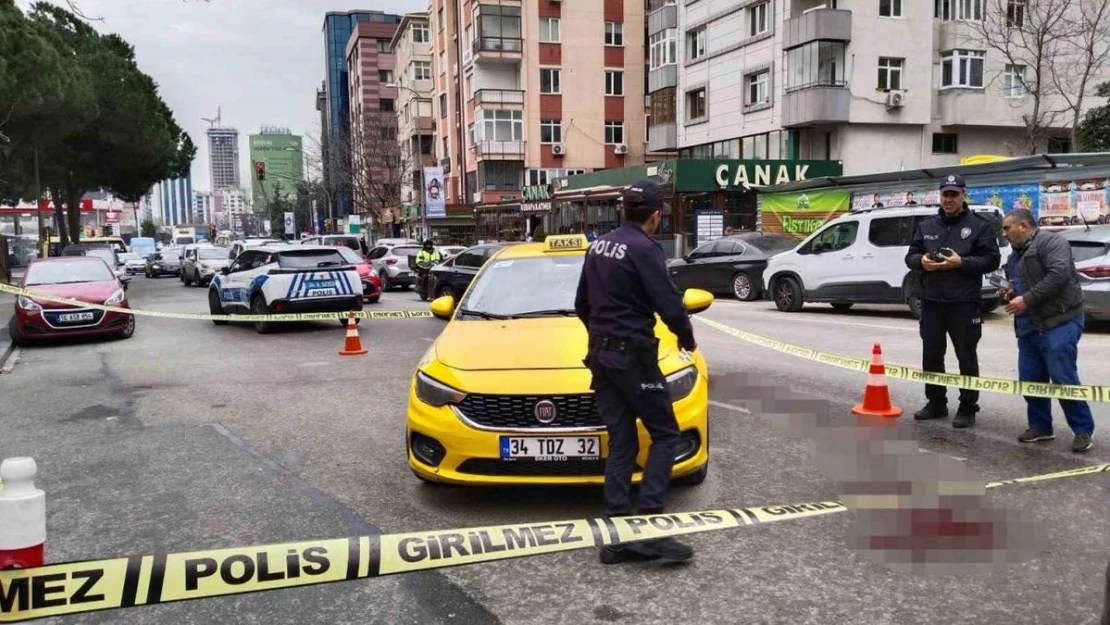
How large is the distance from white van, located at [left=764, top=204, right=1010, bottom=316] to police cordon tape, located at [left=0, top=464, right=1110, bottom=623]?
12.4 meters

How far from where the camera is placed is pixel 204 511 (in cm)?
512

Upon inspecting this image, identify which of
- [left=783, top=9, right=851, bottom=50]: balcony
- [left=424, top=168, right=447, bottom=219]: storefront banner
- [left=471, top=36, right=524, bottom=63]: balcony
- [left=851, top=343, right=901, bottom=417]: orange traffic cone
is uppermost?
[left=471, top=36, right=524, bottom=63]: balcony

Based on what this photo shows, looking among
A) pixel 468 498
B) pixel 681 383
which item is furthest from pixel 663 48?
pixel 468 498

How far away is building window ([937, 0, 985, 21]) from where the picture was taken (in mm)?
33031

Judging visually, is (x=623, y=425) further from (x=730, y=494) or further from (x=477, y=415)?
(x=730, y=494)

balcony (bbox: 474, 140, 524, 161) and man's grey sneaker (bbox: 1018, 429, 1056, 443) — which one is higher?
balcony (bbox: 474, 140, 524, 161)

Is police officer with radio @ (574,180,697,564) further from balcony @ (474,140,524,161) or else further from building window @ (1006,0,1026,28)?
balcony @ (474,140,524,161)

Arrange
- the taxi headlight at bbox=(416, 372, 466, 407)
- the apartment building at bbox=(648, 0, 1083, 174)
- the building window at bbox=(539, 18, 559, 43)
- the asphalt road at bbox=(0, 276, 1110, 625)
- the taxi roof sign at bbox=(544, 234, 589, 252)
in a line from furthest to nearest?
the building window at bbox=(539, 18, 559, 43) → the apartment building at bbox=(648, 0, 1083, 174) → the taxi roof sign at bbox=(544, 234, 589, 252) → the taxi headlight at bbox=(416, 372, 466, 407) → the asphalt road at bbox=(0, 276, 1110, 625)

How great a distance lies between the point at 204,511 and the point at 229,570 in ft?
8.42

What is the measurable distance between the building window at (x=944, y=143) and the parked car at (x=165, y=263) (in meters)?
34.8

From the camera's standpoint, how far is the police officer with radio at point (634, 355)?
4027 mm

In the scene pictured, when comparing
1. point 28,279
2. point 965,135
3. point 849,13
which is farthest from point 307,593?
point 965,135

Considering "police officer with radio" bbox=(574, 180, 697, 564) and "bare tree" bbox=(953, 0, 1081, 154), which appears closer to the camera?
"police officer with radio" bbox=(574, 180, 697, 564)

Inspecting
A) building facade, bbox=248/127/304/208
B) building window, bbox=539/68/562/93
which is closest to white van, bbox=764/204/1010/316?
building window, bbox=539/68/562/93
